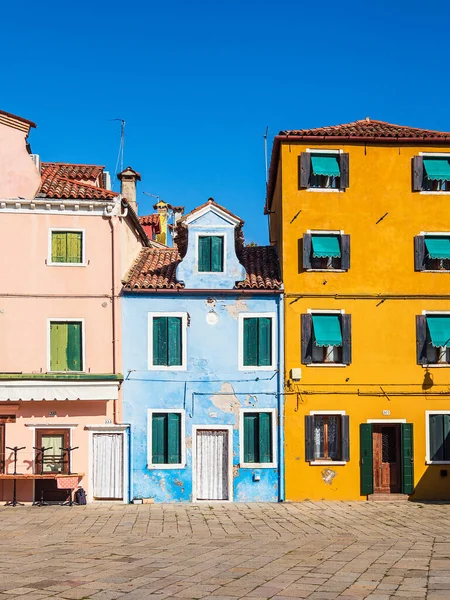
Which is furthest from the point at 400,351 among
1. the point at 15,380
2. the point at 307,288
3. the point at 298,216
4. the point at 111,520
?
the point at 15,380

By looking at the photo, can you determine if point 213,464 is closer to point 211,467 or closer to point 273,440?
point 211,467

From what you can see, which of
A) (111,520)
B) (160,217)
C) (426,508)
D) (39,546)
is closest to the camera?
(39,546)

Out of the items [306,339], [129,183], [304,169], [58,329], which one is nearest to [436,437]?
[306,339]

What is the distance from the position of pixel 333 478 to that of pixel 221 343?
560 cm

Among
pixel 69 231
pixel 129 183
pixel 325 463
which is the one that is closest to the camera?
pixel 325 463

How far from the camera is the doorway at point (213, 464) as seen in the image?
25.0 m

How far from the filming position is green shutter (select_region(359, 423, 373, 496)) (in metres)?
25.0

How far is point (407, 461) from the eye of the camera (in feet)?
82.5

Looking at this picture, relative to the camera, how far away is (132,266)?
1078 inches

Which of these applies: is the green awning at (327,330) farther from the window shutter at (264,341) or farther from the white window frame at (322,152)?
the white window frame at (322,152)

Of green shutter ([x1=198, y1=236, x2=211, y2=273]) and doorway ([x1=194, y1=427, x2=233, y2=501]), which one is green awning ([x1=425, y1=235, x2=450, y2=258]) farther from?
doorway ([x1=194, y1=427, x2=233, y2=501])

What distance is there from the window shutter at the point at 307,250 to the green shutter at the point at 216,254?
272 centimetres

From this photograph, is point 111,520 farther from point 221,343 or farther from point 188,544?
point 221,343

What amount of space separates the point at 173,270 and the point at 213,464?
21.8 feet
